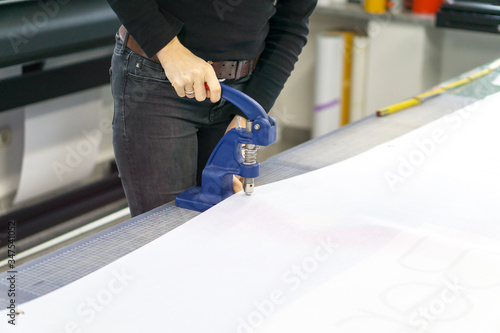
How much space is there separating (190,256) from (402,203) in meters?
0.38

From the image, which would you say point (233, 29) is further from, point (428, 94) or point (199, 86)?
point (428, 94)

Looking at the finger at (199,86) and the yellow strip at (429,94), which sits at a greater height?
the finger at (199,86)

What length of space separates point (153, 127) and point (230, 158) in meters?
0.18

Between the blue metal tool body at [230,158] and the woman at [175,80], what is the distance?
0.22 feet

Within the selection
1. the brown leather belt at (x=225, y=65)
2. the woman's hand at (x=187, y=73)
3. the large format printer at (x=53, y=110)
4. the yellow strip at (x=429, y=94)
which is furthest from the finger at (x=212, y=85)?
the large format printer at (x=53, y=110)

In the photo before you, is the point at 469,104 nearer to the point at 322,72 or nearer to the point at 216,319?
the point at 216,319

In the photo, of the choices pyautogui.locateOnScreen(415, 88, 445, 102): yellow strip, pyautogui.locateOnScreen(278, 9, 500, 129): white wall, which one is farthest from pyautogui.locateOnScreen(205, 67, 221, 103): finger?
pyautogui.locateOnScreen(278, 9, 500, 129): white wall

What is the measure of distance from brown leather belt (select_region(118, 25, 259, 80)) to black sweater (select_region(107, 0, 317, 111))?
12mm

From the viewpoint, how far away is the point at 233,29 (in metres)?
1.11

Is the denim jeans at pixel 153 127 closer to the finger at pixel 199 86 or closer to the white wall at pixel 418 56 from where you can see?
the finger at pixel 199 86

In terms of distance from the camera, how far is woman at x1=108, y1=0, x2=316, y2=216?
3.43ft

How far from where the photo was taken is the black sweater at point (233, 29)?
104 cm

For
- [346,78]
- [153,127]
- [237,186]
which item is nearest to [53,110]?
[153,127]

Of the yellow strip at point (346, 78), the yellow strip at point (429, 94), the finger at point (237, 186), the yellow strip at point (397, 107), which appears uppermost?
the yellow strip at point (429, 94)
